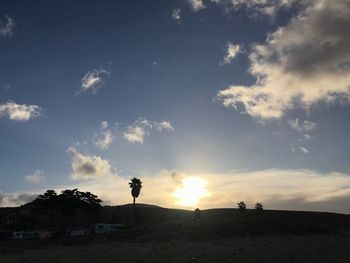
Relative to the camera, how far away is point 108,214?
142 metres

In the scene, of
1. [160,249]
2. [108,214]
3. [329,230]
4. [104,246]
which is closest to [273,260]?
[160,249]

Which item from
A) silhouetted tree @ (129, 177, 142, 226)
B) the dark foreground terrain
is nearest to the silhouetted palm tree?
silhouetted tree @ (129, 177, 142, 226)

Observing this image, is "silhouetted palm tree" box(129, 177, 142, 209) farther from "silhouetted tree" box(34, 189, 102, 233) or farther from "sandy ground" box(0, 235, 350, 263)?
"sandy ground" box(0, 235, 350, 263)

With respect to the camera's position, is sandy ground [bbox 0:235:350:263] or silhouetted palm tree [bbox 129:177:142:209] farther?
silhouetted palm tree [bbox 129:177:142:209]

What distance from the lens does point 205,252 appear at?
40.7 metres

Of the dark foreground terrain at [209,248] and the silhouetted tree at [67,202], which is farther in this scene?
the silhouetted tree at [67,202]

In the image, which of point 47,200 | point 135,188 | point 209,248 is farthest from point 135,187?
point 209,248

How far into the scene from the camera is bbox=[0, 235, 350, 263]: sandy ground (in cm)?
3819

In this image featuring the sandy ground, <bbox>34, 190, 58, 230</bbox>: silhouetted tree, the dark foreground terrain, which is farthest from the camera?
<bbox>34, 190, 58, 230</bbox>: silhouetted tree

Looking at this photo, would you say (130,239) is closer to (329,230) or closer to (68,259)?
(68,259)

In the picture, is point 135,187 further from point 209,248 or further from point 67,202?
point 209,248

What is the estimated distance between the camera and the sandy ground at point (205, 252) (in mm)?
38188

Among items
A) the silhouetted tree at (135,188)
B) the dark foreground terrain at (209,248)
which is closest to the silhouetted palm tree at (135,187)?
the silhouetted tree at (135,188)

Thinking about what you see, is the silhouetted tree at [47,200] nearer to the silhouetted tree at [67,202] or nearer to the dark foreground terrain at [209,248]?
the silhouetted tree at [67,202]
